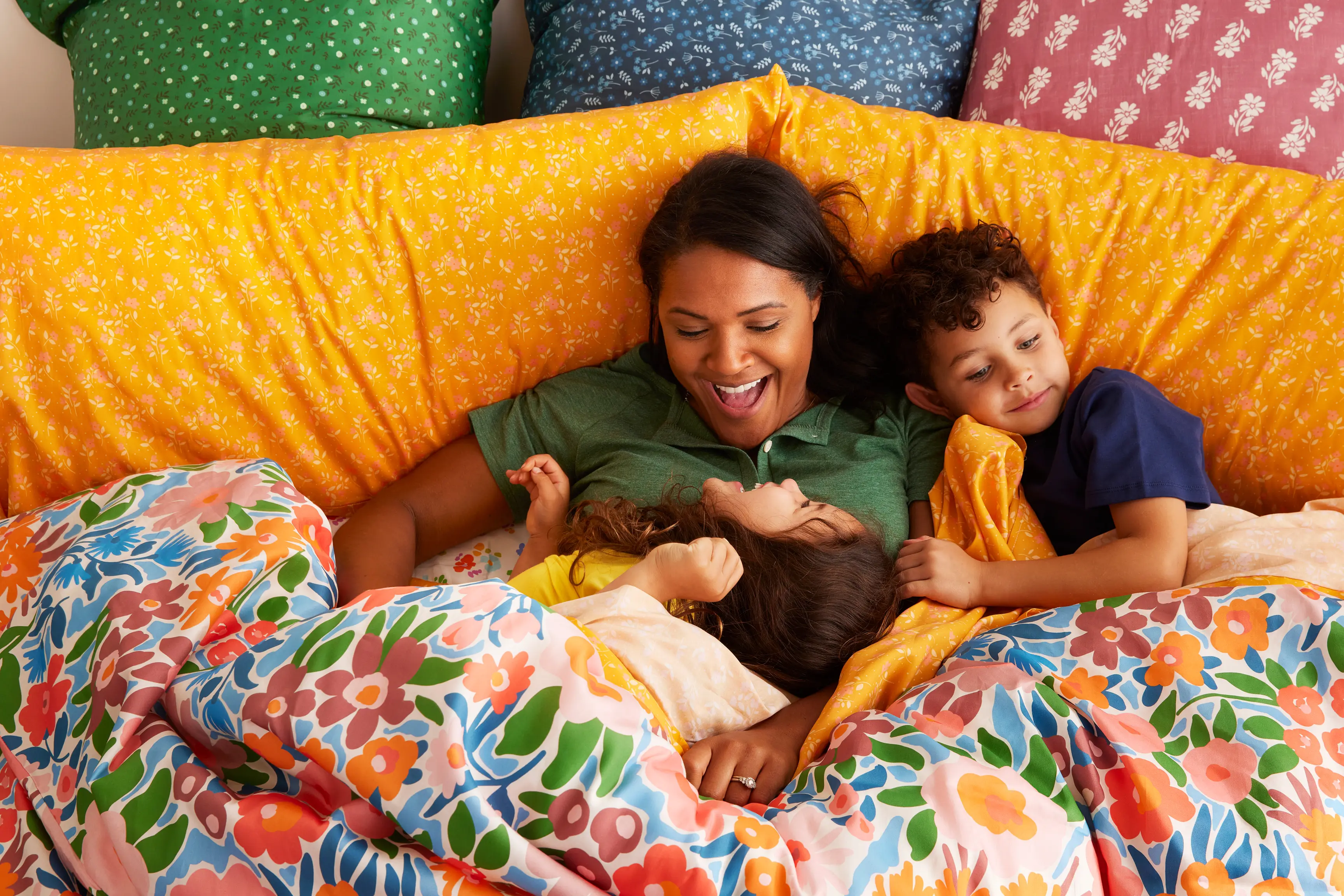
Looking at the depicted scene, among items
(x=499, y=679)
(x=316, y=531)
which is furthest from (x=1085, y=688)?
(x=316, y=531)

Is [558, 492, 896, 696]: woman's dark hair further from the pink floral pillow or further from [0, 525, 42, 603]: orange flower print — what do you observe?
the pink floral pillow

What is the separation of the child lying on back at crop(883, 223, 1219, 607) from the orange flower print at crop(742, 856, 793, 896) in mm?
551

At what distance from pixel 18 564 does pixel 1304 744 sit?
4.86 ft

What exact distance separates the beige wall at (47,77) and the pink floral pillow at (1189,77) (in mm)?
1078

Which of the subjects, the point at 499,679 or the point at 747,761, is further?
the point at 747,761

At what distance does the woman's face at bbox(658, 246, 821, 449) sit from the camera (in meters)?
1.33

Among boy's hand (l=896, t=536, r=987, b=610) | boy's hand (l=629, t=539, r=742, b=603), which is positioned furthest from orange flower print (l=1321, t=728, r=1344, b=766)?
boy's hand (l=629, t=539, r=742, b=603)

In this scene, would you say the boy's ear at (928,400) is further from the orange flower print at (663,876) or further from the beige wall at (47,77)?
the beige wall at (47,77)

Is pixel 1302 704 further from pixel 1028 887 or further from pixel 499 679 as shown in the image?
pixel 499 679

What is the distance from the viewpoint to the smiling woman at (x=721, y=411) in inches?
52.6

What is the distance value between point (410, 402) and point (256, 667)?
68cm

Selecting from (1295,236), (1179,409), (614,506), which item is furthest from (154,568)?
(1295,236)

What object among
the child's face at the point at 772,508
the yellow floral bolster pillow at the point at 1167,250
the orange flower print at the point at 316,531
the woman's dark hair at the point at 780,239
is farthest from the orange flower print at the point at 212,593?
the yellow floral bolster pillow at the point at 1167,250

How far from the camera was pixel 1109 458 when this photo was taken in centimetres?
125
